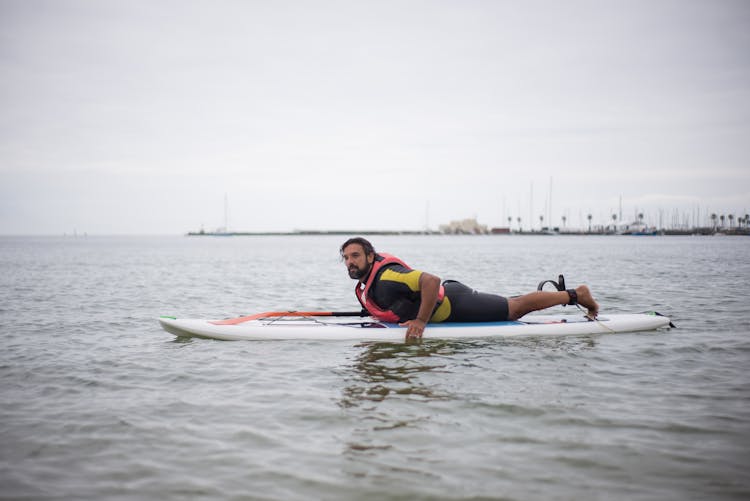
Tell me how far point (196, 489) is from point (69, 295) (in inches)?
616

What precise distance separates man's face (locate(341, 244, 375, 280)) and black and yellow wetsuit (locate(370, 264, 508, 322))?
0.20m

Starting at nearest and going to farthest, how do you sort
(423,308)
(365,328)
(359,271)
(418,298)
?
1. (423,308)
2. (359,271)
3. (418,298)
4. (365,328)

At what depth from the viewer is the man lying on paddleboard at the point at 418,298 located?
7320 millimetres

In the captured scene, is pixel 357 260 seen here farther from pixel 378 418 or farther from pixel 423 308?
pixel 378 418

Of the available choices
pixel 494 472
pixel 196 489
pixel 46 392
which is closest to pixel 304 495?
pixel 196 489

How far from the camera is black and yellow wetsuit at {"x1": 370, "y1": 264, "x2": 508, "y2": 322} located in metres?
7.40

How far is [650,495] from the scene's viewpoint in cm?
336

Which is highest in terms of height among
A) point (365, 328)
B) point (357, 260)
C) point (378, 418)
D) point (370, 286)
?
point (357, 260)

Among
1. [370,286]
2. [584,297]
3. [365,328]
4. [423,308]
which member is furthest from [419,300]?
[584,297]

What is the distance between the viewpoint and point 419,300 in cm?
769

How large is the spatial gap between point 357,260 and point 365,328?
111cm

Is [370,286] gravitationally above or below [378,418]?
above

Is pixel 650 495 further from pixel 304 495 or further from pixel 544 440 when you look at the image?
pixel 304 495

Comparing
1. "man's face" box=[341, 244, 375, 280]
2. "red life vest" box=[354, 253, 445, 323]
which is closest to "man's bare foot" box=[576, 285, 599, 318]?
"red life vest" box=[354, 253, 445, 323]
